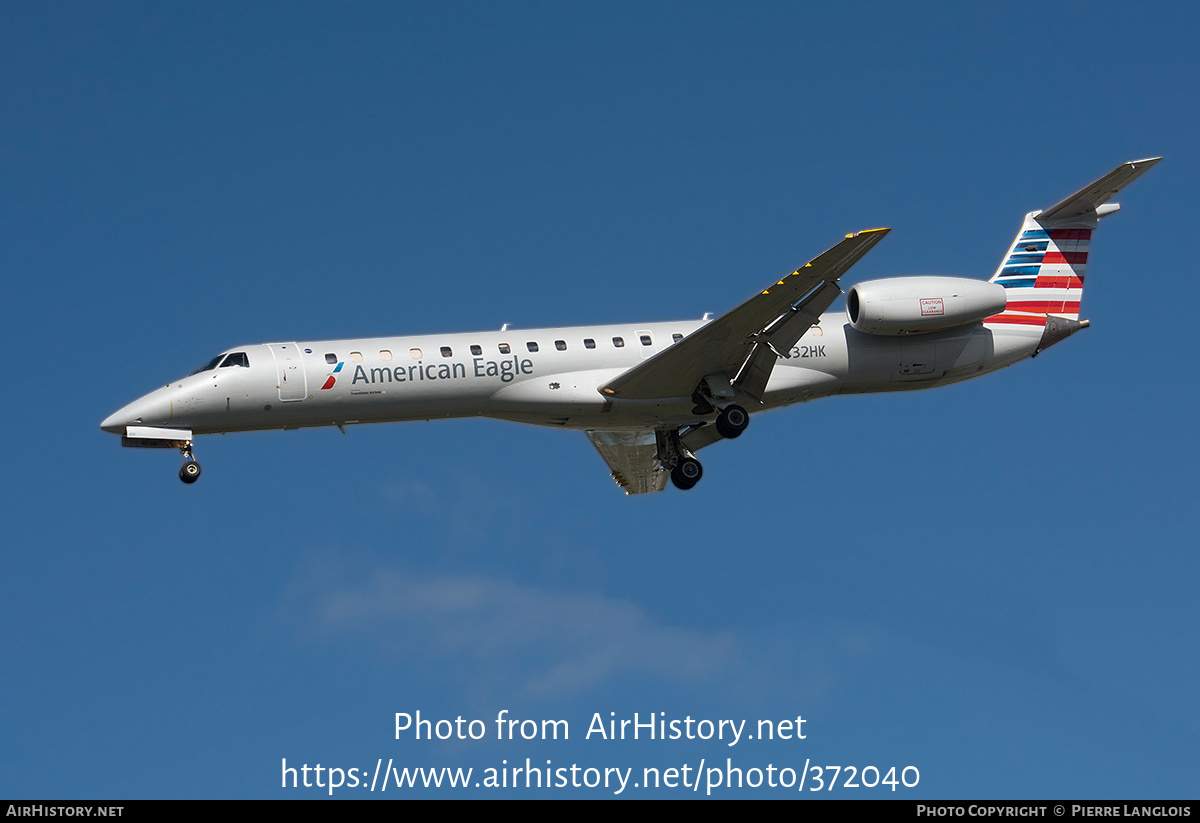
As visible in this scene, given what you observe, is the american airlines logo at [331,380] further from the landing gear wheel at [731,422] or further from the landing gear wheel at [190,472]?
the landing gear wheel at [731,422]

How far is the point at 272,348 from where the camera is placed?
2617 centimetres

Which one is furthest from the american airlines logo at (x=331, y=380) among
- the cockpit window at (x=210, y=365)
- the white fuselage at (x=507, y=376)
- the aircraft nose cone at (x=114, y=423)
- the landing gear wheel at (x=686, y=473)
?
the landing gear wheel at (x=686, y=473)

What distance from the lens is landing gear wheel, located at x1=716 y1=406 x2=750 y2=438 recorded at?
27.0 meters

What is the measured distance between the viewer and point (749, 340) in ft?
85.9

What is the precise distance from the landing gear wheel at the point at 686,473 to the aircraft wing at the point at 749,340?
2005 millimetres

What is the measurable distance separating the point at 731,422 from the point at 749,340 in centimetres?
176

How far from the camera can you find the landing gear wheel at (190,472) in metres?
25.4

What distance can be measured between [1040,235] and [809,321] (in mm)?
7011

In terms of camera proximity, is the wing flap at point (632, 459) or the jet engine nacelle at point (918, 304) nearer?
the jet engine nacelle at point (918, 304)

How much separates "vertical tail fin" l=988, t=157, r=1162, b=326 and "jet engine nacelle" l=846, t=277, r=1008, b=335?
68.8 inches

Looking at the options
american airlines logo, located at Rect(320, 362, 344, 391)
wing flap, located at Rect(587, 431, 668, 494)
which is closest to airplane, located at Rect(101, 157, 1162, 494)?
american airlines logo, located at Rect(320, 362, 344, 391)
